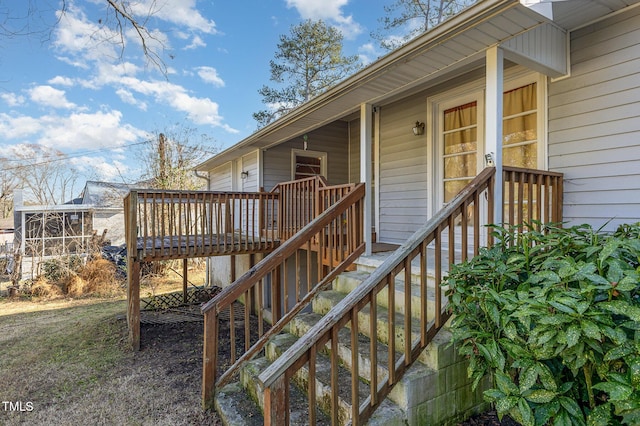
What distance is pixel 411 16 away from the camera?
34.5 ft

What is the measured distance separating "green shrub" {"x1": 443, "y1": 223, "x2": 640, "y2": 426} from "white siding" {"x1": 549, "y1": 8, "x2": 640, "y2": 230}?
145 cm

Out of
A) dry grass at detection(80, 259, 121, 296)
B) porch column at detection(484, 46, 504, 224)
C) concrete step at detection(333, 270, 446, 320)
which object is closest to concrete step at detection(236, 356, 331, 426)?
concrete step at detection(333, 270, 446, 320)

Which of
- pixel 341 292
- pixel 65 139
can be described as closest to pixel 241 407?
pixel 341 292

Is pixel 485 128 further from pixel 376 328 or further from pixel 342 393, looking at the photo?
pixel 342 393

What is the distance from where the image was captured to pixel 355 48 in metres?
13.2

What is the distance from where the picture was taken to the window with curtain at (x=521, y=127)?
3752 mm

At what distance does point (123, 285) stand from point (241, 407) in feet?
29.2

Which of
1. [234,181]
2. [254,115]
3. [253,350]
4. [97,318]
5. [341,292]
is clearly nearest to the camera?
[253,350]

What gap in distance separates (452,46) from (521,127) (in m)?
1.60

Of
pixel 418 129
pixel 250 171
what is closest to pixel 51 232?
pixel 250 171

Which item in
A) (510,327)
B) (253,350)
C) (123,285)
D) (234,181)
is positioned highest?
(234,181)

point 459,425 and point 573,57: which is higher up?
point 573,57

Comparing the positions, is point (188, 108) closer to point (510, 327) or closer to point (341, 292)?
point (341, 292)

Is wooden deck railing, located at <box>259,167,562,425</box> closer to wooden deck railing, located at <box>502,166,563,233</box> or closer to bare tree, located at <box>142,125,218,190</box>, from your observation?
wooden deck railing, located at <box>502,166,563,233</box>
